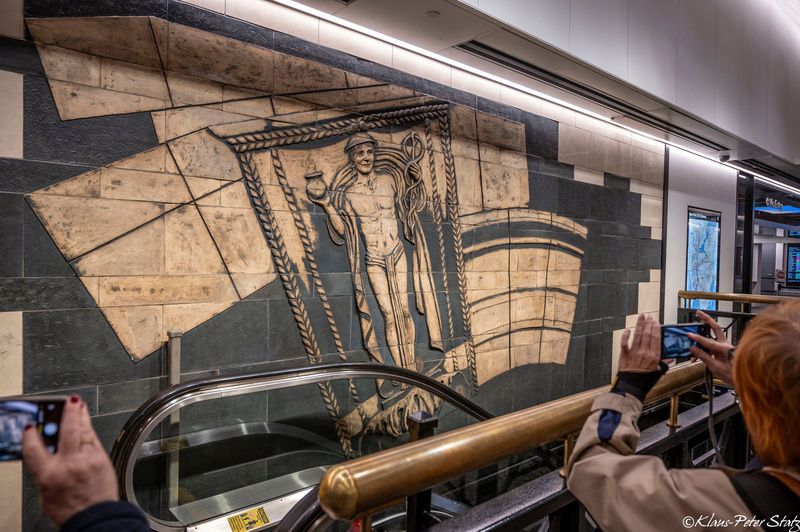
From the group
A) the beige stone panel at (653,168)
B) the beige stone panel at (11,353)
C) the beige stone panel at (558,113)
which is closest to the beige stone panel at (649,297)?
the beige stone panel at (653,168)

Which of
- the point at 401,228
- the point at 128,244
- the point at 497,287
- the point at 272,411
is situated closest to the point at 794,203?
the point at 497,287

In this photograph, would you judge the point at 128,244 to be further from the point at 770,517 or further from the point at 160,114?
the point at 770,517

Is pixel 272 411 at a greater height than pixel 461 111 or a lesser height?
lesser

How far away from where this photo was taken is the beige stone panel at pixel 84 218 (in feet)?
7.33

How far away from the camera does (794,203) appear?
28.8 feet

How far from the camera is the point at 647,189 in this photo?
5621 millimetres

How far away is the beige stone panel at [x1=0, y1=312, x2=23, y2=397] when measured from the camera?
212 cm

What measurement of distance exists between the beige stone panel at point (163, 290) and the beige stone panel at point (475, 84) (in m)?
2.36

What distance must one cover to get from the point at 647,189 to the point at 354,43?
4038 millimetres

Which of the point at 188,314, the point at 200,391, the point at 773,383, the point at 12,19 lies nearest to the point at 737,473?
the point at 773,383

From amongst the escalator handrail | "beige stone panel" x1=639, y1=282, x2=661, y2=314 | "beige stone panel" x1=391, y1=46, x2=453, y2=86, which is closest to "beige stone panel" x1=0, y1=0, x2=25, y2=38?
the escalator handrail

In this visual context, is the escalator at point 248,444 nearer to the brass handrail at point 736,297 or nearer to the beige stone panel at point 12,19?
the beige stone panel at point 12,19

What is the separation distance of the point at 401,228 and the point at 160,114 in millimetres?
1697

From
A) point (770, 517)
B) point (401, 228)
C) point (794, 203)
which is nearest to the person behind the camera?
point (770, 517)
